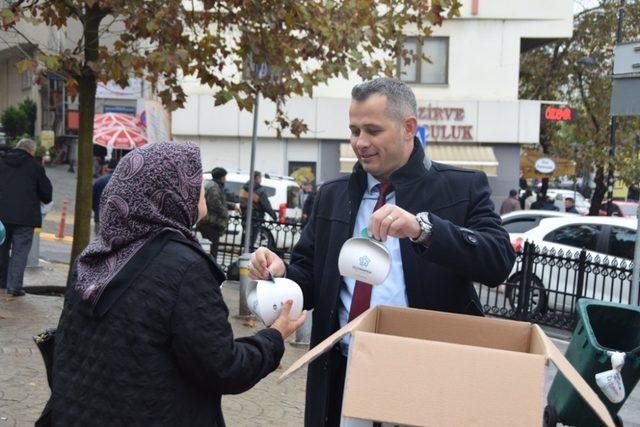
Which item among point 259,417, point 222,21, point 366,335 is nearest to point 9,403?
point 259,417

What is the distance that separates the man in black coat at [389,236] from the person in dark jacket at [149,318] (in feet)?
1.63

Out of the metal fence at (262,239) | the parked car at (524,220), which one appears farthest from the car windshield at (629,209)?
the metal fence at (262,239)

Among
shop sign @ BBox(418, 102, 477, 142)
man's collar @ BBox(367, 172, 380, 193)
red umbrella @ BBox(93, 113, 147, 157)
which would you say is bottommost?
man's collar @ BBox(367, 172, 380, 193)

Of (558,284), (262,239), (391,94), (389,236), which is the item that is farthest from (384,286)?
(262,239)

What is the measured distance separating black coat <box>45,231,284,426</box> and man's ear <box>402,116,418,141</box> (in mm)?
930

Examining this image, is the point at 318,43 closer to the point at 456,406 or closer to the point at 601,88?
the point at 456,406

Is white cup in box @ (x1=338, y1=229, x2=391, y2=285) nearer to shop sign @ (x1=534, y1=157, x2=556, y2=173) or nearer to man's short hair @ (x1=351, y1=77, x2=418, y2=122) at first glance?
man's short hair @ (x1=351, y1=77, x2=418, y2=122)

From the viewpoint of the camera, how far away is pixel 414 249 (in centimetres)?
284

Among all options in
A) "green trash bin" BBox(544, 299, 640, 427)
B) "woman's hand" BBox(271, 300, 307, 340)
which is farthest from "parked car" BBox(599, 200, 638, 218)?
"woman's hand" BBox(271, 300, 307, 340)

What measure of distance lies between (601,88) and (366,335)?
85.1 ft

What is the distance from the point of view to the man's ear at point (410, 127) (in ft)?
10.2

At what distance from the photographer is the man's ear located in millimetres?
3117

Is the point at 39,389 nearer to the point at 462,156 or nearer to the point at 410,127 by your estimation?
the point at 410,127

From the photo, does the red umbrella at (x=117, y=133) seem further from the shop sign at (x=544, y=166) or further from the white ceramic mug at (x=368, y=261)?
the white ceramic mug at (x=368, y=261)
